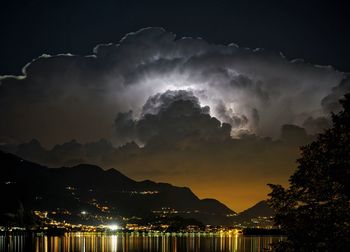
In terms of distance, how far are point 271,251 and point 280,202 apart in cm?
184

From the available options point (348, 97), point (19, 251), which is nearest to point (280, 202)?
point (348, 97)

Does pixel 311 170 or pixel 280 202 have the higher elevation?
pixel 311 170

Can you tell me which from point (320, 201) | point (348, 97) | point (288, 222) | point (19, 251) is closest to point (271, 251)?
point (288, 222)

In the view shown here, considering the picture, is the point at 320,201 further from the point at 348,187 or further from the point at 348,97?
the point at 348,97

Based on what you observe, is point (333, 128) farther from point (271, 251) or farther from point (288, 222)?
point (271, 251)

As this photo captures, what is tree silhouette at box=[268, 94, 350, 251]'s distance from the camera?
1576 cm

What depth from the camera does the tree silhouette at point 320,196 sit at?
15.8m

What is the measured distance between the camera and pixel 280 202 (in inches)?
685

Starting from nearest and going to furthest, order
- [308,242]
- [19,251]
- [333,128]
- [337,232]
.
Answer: [337,232] → [308,242] → [333,128] → [19,251]

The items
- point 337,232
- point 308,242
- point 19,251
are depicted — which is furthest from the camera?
point 19,251

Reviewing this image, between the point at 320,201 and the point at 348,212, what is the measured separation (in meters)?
1.43

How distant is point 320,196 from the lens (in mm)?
16797

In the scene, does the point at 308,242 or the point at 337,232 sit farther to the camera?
the point at 308,242

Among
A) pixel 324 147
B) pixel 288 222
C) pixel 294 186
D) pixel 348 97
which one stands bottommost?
pixel 288 222
